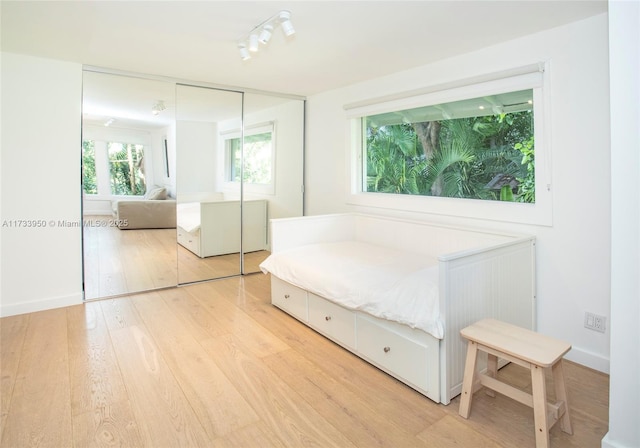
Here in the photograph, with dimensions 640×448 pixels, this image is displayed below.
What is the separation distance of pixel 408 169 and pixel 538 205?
1370 millimetres

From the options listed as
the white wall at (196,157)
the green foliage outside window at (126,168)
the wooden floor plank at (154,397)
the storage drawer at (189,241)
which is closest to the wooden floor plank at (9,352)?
the wooden floor plank at (154,397)

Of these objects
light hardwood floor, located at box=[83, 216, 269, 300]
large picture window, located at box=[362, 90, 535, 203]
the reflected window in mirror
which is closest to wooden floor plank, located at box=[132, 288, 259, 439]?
light hardwood floor, located at box=[83, 216, 269, 300]

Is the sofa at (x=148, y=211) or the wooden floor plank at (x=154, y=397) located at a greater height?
the sofa at (x=148, y=211)

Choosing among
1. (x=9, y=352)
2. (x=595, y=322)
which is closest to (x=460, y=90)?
(x=595, y=322)

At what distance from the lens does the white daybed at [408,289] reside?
6.87 feet

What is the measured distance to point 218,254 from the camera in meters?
4.54

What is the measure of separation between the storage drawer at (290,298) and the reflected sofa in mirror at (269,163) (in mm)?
1254

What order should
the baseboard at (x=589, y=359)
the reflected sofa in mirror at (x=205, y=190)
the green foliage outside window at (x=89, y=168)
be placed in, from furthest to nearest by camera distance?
the reflected sofa in mirror at (x=205, y=190) → the green foliage outside window at (x=89, y=168) → the baseboard at (x=589, y=359)

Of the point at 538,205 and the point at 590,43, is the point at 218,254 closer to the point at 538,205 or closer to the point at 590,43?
the point at 538,205

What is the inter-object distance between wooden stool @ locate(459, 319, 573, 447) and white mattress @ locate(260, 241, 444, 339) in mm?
215

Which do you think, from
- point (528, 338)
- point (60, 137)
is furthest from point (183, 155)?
point (528, 338)

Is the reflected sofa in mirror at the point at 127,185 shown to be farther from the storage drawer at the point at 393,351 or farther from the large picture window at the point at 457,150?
the storage drawer at the point at 393,351

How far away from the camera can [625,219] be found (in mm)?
1541

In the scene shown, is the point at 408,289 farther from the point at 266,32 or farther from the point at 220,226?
the point at 220,226
